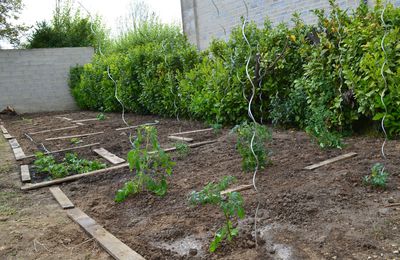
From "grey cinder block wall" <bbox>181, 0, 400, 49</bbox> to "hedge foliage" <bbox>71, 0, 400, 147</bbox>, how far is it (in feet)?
4.27

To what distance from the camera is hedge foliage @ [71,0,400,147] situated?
4441 mm

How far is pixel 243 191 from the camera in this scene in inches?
128

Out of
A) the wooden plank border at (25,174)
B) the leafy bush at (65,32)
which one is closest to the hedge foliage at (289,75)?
the wooden plank border at (25,174)

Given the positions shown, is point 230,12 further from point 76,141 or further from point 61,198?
point 61,198

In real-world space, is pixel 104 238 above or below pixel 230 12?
below

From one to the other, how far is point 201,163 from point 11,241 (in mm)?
2182

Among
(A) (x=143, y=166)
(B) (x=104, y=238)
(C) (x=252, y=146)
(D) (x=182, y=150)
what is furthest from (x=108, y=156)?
(B) (x=104, y=238)

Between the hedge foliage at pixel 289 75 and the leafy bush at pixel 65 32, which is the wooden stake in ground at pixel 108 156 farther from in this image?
the leafy bush at pixel 65 32

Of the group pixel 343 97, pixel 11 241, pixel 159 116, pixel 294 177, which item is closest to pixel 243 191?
pixel 294 177

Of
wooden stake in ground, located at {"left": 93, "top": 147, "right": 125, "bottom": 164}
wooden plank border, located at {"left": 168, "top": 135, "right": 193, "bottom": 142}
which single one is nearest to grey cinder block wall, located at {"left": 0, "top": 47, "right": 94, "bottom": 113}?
wooden plank border, located at {"left": 168, "top": 135, "right": 193, "bottom": 142}

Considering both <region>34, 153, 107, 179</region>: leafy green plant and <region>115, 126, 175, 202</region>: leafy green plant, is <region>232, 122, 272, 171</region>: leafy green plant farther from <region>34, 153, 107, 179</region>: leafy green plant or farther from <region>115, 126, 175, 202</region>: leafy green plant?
<region>34, 153, 107, 179</region>: leafy green plant

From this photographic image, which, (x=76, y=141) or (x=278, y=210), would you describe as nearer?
(x=278, y=210)

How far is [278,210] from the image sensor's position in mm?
2699

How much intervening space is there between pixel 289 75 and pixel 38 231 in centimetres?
440
